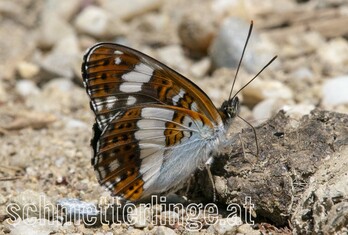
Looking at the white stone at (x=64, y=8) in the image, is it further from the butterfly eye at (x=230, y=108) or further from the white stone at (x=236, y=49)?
the butterfly eye at (x=230, y=108)

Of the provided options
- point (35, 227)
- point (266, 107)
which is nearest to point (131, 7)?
point (266, 107)

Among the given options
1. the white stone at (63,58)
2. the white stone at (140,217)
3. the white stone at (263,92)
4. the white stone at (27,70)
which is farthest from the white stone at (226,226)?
the white stone at (27,70)

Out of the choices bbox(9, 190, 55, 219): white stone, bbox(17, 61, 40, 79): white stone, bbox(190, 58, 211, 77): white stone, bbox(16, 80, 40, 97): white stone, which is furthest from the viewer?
bbox(17, 61, 40, 79): white stone

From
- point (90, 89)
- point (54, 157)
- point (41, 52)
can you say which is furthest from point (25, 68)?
point (90, 89)

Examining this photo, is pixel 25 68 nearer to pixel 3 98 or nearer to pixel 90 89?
pixel 3 98

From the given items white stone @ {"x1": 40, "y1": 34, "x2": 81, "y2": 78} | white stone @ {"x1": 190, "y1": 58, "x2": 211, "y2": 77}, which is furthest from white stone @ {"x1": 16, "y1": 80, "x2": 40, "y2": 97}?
white stone @ {"x1": 190, "y1": 58, "x2": 211, "y2": 77}

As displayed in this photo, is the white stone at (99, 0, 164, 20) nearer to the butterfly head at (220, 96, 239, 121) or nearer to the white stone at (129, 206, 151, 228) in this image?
the butterfly head at (220, 96, 239, 121)

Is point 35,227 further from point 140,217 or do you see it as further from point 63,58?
point 63,58
